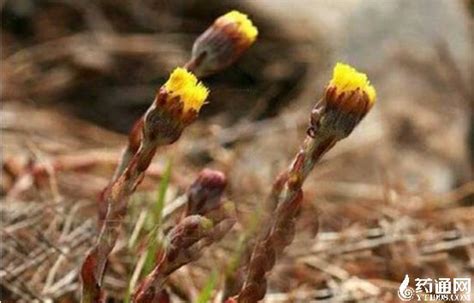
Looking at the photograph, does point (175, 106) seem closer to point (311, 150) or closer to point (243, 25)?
point (311, 150)

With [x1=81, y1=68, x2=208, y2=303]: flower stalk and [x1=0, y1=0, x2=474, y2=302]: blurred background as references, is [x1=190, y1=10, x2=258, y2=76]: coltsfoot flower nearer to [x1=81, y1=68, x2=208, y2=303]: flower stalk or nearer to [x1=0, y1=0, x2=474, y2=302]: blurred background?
[x1=0, y1=0, x2=474, y2=302]: blurred background

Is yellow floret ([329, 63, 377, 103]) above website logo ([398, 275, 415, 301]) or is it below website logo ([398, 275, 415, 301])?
above

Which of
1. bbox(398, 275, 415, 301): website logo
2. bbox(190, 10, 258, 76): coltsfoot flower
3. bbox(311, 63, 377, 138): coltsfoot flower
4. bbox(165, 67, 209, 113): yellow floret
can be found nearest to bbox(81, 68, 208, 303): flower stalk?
bbox(165, 67, 209, 113): yellow floret

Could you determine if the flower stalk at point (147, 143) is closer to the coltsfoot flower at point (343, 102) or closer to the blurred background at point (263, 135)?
the coltsfoot flower at point (343, 102)

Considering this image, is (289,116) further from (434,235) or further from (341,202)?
(434,235)

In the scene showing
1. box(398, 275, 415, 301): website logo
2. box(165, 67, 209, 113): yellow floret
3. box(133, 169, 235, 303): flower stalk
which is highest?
box(165, 67, 209, 113): yellow floret

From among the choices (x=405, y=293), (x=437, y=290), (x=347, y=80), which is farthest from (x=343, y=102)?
(x=437, y=290)

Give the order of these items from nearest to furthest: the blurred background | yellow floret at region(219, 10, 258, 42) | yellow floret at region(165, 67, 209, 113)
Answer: yellow floret at region(165, 67, 209, 113), yellow floret at region(219, 10, 258, 42), the blurred background
